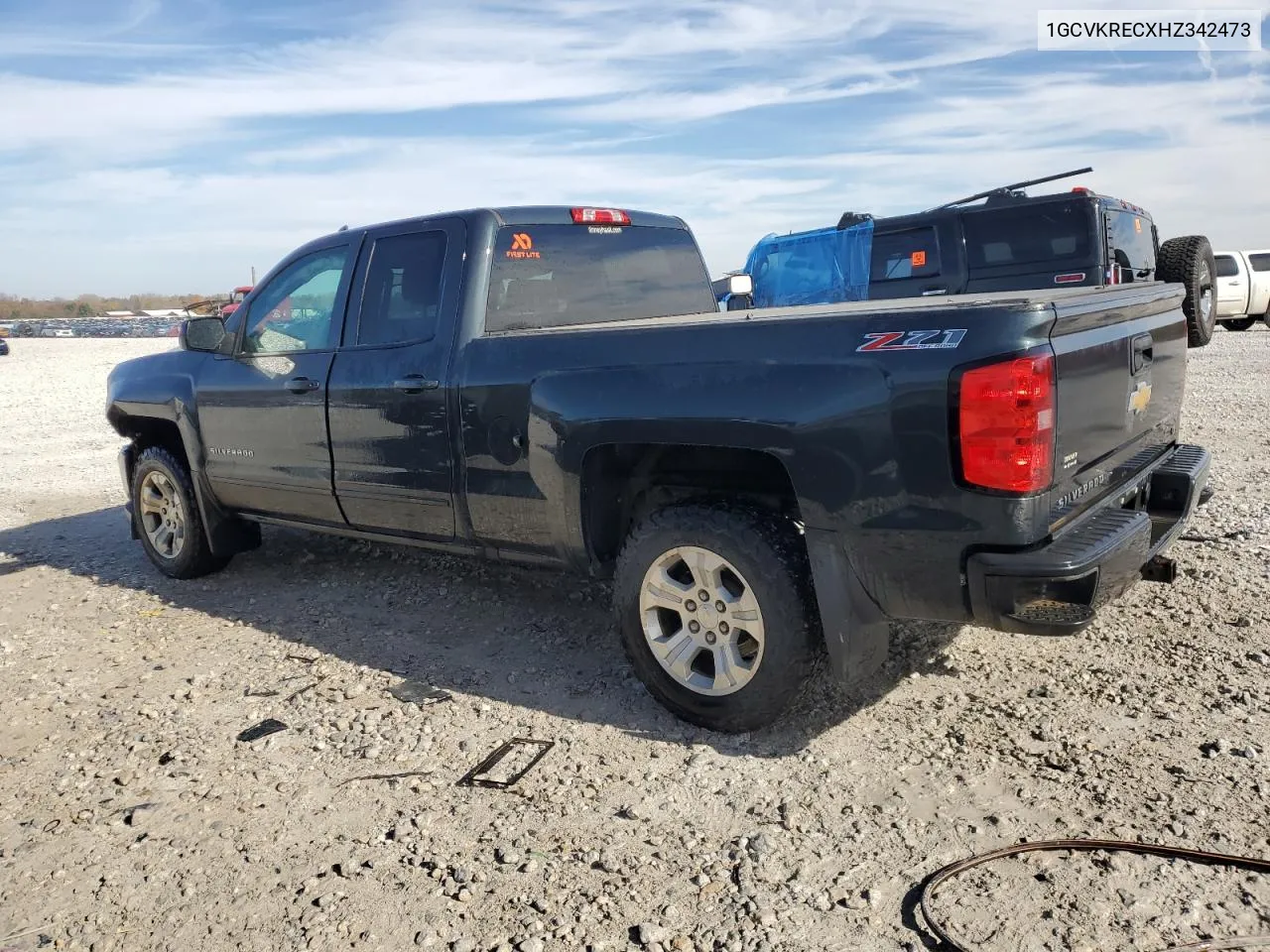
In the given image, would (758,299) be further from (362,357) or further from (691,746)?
(691,746)

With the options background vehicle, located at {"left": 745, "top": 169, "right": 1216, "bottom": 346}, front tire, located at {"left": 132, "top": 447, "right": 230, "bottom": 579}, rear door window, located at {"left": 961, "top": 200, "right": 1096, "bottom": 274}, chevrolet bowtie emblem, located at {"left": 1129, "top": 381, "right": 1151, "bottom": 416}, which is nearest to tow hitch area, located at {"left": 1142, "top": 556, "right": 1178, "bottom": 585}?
chevrolet bowtie emblem, located at {"left": 1129, "top": 381, "right": 1151, "bottom": 416}

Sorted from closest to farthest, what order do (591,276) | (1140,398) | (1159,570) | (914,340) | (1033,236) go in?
(914,340) < (1140,398) < (1159,570) < (591,276) < (1033,236)

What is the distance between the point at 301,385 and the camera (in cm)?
492

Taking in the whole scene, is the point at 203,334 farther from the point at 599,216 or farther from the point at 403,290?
the point at 599,216

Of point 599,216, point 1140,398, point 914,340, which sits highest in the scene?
point 599,216

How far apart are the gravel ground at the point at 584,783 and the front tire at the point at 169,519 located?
1.99ft

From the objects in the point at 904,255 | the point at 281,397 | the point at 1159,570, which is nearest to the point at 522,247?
the point at 281,397

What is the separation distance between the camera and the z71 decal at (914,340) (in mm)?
2877

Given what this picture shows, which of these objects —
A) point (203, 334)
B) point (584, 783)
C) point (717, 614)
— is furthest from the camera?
point (203, 334)

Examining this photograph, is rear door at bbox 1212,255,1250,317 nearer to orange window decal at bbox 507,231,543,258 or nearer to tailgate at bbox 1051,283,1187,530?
tailgate at bbox 1051,283,1187,530

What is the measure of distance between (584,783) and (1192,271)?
9.97 metres

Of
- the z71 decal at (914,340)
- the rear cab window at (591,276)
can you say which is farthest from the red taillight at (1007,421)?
the rear cab window at (591,276)

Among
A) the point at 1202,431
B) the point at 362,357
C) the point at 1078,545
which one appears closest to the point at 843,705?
the point at 1078,545

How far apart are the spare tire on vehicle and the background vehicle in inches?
0.4
